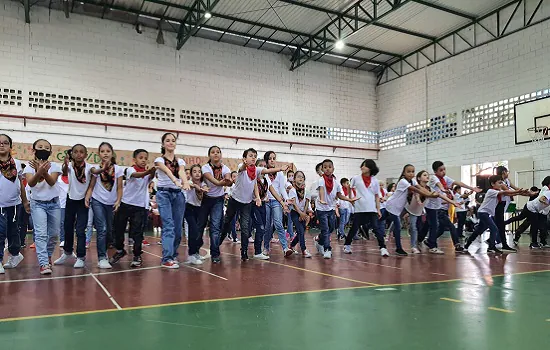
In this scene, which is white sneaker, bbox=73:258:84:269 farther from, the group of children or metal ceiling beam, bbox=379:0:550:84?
metal ceiling beam, bbox=379:0:550:84

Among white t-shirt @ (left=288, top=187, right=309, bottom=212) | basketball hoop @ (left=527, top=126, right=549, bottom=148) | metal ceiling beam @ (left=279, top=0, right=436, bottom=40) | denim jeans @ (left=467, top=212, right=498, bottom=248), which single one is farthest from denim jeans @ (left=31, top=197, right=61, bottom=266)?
basketball hoop @ (left=527, top=126, right=549, bottom=148)

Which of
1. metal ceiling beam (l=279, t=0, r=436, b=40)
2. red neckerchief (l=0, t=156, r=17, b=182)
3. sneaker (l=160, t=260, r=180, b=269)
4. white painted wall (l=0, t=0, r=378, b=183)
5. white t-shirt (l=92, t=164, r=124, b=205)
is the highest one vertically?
metal ceiling beam (l=279, t=0, r=436, b=40)

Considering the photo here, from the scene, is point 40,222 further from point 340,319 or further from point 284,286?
point 340,319

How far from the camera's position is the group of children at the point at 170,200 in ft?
16.1

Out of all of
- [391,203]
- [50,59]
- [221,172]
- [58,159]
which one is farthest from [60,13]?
[391,203]

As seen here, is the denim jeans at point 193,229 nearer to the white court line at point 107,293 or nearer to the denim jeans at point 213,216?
the denim jeans at point 213,216

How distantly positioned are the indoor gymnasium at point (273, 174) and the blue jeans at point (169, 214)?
26mm

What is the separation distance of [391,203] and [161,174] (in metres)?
3.96

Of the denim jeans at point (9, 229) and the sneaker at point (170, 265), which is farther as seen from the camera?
the sneaker at point (170, 265)

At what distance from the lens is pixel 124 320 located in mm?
2768

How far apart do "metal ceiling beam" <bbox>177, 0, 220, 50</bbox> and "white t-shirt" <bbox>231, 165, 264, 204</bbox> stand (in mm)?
9069

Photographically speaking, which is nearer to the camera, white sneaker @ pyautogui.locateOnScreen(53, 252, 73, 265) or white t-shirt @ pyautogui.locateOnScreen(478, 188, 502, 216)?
white sneaker @ pyautogui.locateOnScreen(53, 252, 73, 265)

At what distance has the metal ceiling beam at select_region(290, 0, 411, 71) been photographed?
1454 centimetres

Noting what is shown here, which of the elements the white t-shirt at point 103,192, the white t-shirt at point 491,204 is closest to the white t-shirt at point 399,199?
the white t-shirt at point 491,204
